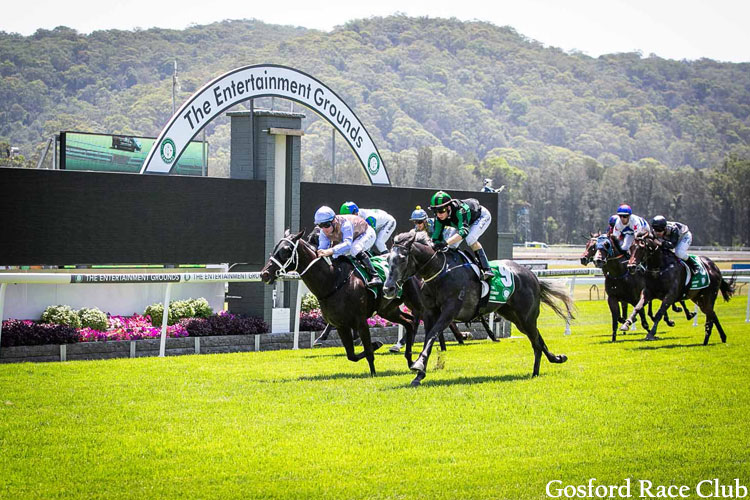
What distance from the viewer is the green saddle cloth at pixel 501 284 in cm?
1060

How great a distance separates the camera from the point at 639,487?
5.80 metres

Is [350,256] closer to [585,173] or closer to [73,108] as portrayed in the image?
[585,173]

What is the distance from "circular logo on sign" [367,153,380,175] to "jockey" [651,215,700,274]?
5194 millimetres

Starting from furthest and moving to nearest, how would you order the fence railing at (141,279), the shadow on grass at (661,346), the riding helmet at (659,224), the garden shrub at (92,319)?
the riding helmet at (659,224) → the shadow on grass at (661,346) → the garden shrub at (92,319) → the fence railing at (141,279)

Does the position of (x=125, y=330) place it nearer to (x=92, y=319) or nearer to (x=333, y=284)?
(x=92, y=319)

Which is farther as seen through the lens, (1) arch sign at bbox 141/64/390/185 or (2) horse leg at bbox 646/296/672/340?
(2) horse leg at bbox 646/296/672/340

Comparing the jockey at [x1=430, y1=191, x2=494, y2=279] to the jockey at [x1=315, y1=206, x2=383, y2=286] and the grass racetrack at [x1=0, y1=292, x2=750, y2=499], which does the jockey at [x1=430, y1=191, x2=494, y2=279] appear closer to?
the jockey at [x1=315, y1=206, x2=383, y2=286]

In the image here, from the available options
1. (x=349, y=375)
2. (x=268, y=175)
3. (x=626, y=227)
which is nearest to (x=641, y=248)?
(x=626, y=227)

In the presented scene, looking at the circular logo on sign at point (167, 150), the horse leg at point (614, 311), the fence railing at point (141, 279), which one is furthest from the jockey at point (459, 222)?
the horse leg at point (614, 311)

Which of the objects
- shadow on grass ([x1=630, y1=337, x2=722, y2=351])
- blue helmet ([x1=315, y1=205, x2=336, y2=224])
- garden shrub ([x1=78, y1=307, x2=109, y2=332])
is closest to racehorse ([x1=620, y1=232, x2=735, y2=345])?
shadow on grass ([x1=630, y1=337, x2=722, y2=351])

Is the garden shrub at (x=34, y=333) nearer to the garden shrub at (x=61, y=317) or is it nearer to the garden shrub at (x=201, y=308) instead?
the garden shrub at (x=61, y=317)

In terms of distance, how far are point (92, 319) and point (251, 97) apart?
178 inches

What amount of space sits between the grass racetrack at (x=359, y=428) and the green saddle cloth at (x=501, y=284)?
895mm

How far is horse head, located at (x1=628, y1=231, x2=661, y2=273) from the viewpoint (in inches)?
570
